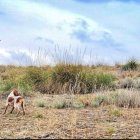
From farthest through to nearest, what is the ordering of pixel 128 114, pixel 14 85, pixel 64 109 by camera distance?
pixel 14 85 < pixel 64 109 < pixel 128 114

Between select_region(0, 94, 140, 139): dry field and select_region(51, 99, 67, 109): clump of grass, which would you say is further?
select_region(51, 99, 67, 109): clump of grass

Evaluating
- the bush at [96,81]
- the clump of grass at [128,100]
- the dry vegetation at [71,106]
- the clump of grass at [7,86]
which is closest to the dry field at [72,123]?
the dry vegetation at [71,106]

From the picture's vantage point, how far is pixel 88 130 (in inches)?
355

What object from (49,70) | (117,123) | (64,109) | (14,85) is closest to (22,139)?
(117,123)

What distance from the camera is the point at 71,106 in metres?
12.8

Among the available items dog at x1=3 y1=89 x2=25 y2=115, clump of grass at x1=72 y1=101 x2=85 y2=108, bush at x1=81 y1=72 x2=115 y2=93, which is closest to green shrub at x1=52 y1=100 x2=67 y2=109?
clump of grass at x1=72 y1=101 x2=85 y2=108

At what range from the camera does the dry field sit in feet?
28.2

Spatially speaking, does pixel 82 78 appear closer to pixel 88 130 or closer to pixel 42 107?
pixel 42 107

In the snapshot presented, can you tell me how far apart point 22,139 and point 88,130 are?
1382 mm

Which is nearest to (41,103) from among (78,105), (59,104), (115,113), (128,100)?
(59,104)

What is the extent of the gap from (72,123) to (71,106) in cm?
319

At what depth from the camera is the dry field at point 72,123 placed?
28.2 ft

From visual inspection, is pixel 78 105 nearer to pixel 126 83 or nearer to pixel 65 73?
pixel 65 73

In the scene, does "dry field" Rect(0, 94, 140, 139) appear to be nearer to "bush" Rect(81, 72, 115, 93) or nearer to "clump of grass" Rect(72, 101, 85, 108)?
"clump of grass" Rect(72, 101, 85, 108)
